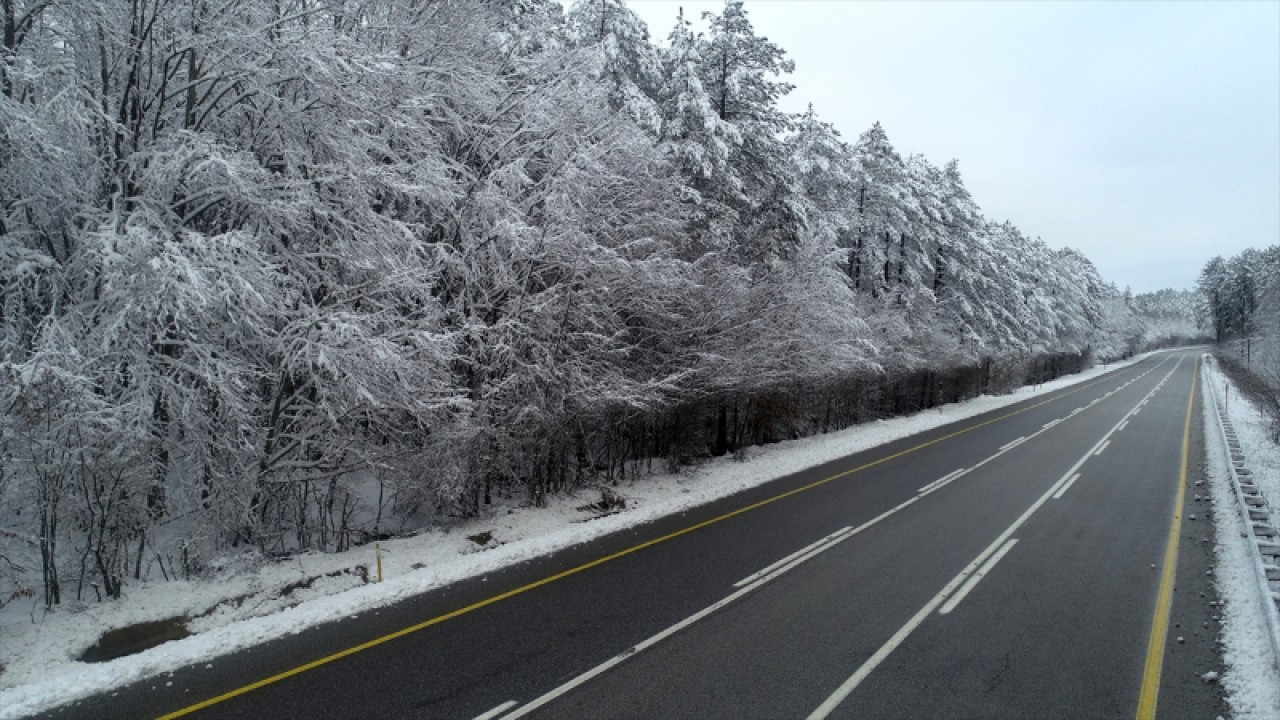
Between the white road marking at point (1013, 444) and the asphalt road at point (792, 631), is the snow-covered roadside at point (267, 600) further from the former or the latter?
the white road marking at point (1013, 444)

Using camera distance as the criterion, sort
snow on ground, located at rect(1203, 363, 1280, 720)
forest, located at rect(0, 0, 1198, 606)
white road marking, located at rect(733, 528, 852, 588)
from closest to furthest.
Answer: snow on ground, located at rect(1203, 363, 1280, 720) → forest, located at rect(0, 0, 1198, 606) → white road marking, located at rect(733, 528, 852, 588)

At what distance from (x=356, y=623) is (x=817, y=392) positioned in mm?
17365

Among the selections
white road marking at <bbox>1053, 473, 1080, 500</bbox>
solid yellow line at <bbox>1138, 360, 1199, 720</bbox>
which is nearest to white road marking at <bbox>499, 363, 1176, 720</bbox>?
white road marking at <bbox>1053, 473, 1080, 500</bbox>

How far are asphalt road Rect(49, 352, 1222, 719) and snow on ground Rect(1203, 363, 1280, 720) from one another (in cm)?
21

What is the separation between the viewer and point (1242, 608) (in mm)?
7301

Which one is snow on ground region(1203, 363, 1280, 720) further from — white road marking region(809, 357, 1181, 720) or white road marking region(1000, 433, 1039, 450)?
white road marking region(1000, 433, 1039, 450)

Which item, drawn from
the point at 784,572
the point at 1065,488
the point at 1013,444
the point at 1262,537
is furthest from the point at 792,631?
the point at 1013,444

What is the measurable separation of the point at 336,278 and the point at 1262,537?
15.5 meters

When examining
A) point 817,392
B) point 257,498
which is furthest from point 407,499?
point 817,392

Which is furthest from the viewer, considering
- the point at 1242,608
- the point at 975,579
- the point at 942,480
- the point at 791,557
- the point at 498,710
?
the point at 942,480

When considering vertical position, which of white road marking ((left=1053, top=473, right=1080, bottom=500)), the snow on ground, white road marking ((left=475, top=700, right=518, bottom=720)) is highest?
white road marking ((left=475, top=700, right=518, bottom=720))

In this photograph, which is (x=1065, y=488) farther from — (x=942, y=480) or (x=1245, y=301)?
(x=1245, y=301)

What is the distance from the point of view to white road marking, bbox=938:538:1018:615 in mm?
7348

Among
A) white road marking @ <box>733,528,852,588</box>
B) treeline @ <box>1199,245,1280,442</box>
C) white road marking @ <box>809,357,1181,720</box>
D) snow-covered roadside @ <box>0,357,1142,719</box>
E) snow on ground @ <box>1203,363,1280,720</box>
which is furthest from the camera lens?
treeline @ <box>1199,245,1280,442</box>
